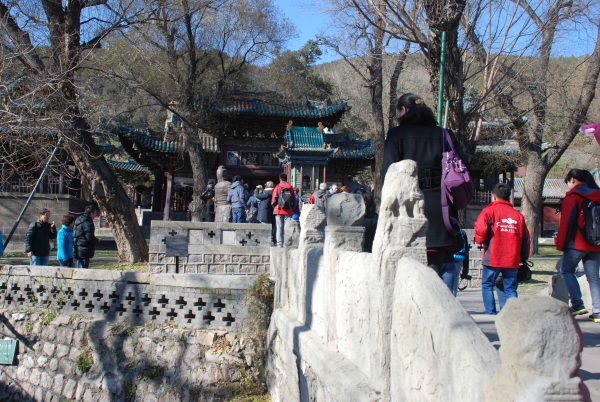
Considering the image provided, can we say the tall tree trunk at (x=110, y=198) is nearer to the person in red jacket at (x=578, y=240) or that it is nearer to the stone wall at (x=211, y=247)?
the stone wall at (x=211, y=247)

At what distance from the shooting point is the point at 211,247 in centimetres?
1210

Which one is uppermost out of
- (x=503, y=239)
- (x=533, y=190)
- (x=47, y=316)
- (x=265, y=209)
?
(x=533, y=190)

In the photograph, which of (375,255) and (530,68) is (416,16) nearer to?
(530,68)

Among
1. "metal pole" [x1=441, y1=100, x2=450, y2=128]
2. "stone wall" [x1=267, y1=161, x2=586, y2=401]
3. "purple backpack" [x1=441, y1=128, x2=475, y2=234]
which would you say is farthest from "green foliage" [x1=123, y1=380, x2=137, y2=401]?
"metal pole" [x1=441, y1=100, x2=450, y2=128]

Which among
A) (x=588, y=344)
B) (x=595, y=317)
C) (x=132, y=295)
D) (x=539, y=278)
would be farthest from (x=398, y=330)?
(x=539, y=278)

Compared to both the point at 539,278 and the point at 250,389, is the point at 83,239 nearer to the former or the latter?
the point at 250,389

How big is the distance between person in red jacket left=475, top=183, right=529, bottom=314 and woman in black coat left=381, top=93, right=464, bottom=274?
6.42 ft

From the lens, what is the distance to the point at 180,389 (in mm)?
7980

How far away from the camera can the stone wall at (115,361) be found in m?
7.94

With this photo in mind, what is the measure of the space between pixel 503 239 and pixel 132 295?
17.2ft

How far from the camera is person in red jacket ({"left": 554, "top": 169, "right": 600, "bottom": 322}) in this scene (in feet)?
19.6

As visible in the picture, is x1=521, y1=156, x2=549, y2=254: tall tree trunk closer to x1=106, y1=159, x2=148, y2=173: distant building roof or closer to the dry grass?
the dry grass

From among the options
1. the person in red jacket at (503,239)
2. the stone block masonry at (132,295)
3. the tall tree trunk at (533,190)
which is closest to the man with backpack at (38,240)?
the stone block masonry at (132,295)

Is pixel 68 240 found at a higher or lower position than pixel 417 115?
lower
